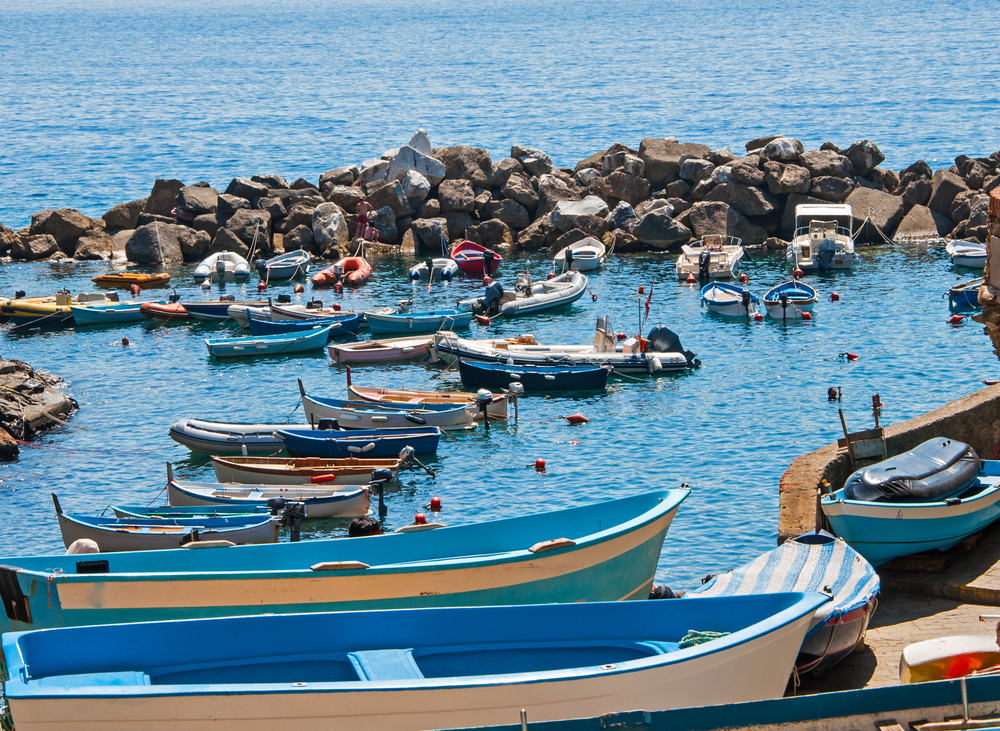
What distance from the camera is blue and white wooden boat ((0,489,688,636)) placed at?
15.2 m

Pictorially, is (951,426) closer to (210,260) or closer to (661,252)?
(661,252)

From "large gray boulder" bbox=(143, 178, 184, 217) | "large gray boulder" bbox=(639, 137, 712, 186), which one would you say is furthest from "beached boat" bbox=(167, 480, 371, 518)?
"large gray boulder" bbox=(143, 178, 184, 217)

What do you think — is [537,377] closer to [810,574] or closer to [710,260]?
[710,260]

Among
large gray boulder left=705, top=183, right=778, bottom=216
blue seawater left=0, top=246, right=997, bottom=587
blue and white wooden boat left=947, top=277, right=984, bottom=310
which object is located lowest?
blue seawater left=0, top=246, right=997, bottom=587

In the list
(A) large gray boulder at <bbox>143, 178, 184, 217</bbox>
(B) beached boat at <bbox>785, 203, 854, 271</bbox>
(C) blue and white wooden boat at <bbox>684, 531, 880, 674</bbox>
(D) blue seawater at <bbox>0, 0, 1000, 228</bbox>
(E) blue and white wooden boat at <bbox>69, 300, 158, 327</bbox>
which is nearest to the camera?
(C) blue and white wooden boat at <bbox>684, 531, 880, 674</bbox>

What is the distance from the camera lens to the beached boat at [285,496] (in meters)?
25.5

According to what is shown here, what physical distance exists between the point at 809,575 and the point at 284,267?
4207cm

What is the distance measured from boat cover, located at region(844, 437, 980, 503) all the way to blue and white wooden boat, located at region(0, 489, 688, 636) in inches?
121

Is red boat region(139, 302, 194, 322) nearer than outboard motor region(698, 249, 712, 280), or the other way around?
red boat region(139, 302, 194, 322)

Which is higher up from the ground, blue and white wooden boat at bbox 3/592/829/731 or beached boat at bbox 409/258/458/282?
blue and white wooden boat at bbox 3/592/829/731

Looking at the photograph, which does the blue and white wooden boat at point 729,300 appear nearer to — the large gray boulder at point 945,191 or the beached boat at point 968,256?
the beached boat at point 968,256

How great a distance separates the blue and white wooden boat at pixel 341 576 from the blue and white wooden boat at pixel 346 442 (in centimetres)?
1213

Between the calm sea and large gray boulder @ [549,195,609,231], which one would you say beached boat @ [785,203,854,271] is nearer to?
the calm sea

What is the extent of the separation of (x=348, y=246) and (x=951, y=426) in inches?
1713
